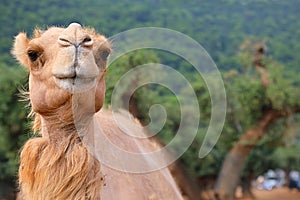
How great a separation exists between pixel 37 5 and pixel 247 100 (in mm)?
22800

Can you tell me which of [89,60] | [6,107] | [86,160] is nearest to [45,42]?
[89,60]

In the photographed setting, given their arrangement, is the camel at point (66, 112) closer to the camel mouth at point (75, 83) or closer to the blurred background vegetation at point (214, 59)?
the camel mouth at point (75, 83)

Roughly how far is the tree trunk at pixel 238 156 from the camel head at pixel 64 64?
43.7 ft

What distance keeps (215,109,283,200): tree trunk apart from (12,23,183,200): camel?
43.3 ft

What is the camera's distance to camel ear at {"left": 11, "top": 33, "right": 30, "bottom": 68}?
3260mm

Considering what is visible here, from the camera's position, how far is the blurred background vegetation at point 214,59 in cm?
1327

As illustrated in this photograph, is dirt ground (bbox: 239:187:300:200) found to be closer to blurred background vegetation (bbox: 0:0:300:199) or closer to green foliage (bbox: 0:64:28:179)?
blurred background vegetation (bbox: 0:0:300:199)

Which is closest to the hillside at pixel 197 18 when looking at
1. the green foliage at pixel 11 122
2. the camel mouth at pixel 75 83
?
the green foliage at pixel 11 122

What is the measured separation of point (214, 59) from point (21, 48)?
1191 inches

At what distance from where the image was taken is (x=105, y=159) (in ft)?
10.8

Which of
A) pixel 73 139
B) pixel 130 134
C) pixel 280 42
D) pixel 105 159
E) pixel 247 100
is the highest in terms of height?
pixel 73 139

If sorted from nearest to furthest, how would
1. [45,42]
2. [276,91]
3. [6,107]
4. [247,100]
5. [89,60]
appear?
1. [89,60]
2. [45,42]
3. [6,107]
4. [276,91]
5. [247,100]

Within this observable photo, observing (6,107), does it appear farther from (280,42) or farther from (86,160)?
(280,42)

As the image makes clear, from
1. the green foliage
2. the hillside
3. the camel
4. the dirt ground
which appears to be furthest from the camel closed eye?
the hillside
